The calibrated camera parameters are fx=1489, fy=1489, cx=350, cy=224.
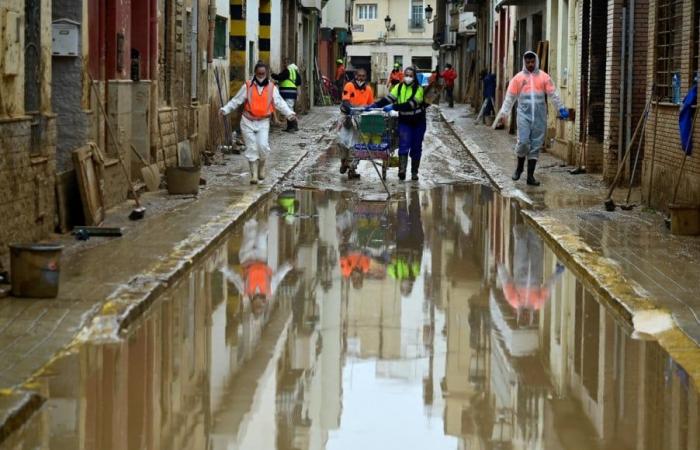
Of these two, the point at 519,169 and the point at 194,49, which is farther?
the point at 194,49

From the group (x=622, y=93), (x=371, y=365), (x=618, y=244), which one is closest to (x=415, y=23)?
(x=622, y=93)

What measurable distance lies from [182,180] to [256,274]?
21.4 ft

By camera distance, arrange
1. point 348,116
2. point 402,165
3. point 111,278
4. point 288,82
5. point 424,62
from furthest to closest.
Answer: point 424,62, point 288,82, point 402,165, point 348,116, point 111,278

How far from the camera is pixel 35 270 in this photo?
10.2 m

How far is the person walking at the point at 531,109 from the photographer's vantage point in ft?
70.2

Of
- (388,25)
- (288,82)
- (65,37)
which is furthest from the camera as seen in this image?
(388,25)

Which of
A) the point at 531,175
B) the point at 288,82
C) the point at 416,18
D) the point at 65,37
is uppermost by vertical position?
the point at 416,18

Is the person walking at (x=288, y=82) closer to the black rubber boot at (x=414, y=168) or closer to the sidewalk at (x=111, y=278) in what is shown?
the black rubber boot at (x=414, y=168)

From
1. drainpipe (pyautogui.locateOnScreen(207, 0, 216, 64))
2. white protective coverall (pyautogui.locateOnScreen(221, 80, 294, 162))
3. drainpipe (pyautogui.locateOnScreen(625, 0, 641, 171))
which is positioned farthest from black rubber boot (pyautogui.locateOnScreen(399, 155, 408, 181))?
drainpipe (pyautogui.locateOnScreen(207, 0, 216, 64))

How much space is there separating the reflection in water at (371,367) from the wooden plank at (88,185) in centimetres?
166

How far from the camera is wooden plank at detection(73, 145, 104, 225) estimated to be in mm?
14633

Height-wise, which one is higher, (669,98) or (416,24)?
(416,24)

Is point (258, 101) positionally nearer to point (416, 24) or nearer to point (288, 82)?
point (288, 82)

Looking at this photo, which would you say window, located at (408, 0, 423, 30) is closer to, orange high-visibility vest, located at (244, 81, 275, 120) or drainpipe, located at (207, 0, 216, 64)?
drainpipe, located at (207, 0, 216, 64)
